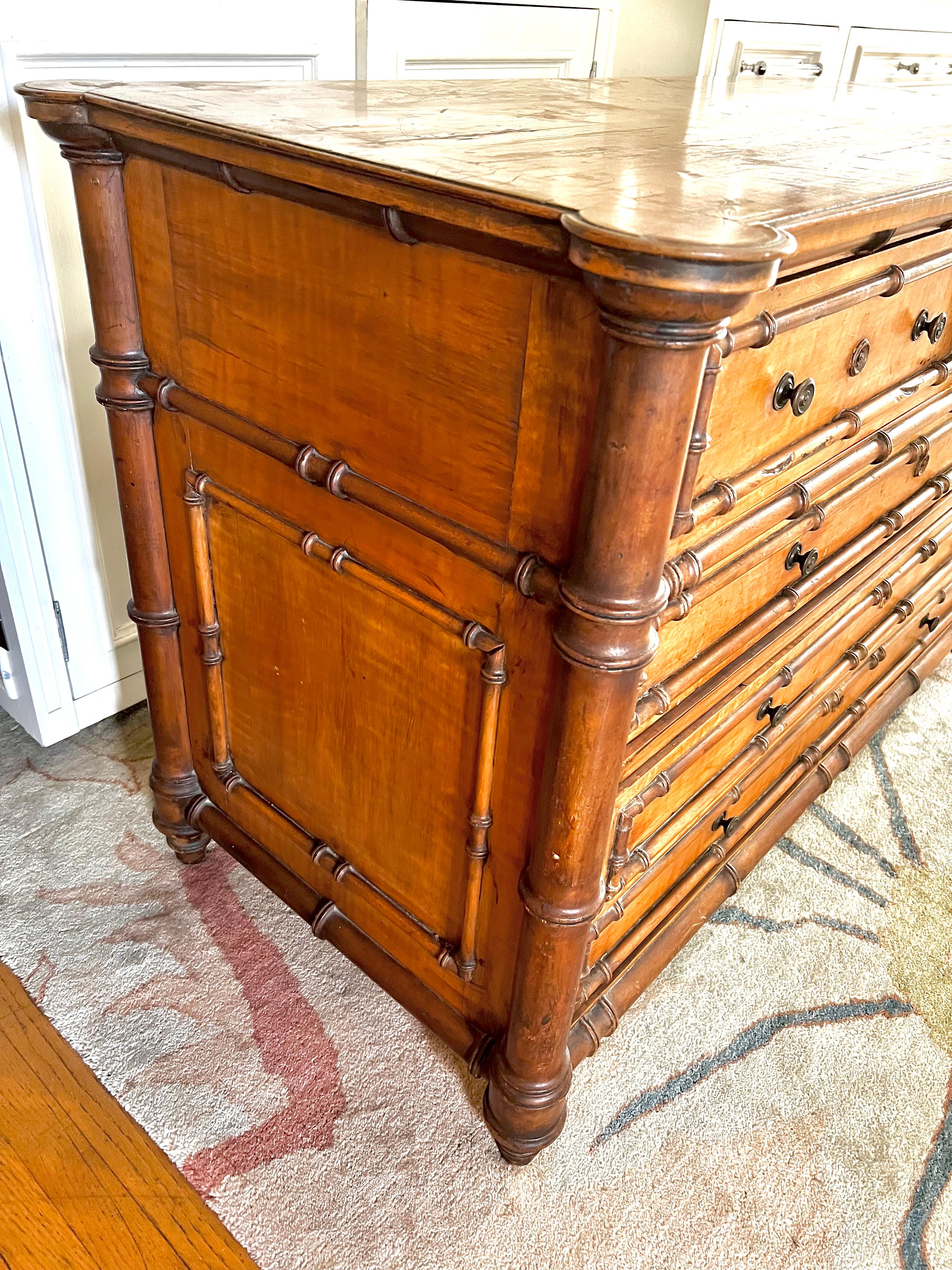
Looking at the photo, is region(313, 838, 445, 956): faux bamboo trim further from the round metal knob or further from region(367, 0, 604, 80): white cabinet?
region(367, 0, 604, 80): white cabinet

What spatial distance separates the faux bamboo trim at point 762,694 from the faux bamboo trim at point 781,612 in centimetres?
3

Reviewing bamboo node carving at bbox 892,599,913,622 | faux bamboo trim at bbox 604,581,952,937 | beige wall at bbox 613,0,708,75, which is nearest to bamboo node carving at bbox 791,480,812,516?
faux bamboo trim at bbox 604,581,952,937

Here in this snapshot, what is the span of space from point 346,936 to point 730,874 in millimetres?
443

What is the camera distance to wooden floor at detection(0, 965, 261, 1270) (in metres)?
0.81

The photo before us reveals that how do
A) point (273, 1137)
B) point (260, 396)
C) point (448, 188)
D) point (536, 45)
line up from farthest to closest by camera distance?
1. point (536, 45)
2. point (273, 1137)
3. point (260, 396)
4. point (448, 188)

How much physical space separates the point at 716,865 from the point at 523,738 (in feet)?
1.58

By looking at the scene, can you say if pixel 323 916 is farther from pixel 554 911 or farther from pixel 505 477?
pixel 505 477

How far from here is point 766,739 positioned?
1.06 m

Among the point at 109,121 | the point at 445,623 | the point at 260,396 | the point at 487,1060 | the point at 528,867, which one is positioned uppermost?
the point at 109,121

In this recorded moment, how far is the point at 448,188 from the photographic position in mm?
547

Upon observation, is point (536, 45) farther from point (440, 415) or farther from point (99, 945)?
point (99, 945)

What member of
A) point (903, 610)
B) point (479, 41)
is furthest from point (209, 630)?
point (479, 41)

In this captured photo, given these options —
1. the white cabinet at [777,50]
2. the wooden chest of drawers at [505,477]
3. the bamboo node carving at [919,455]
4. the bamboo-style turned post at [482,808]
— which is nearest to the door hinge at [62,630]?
the wooden chest of drawers at [505,477]

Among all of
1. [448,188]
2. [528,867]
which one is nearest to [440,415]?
[448,188]
